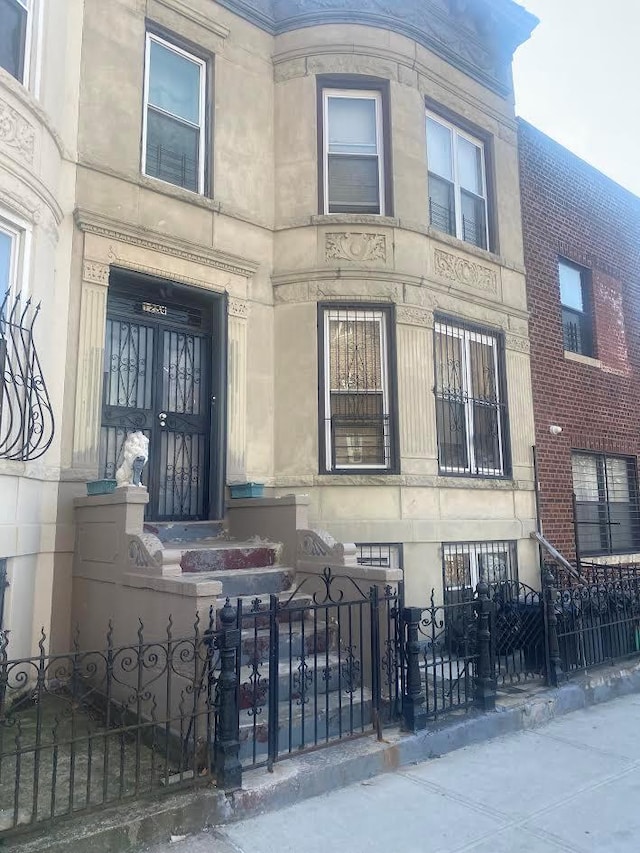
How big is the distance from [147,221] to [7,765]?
5708 mm

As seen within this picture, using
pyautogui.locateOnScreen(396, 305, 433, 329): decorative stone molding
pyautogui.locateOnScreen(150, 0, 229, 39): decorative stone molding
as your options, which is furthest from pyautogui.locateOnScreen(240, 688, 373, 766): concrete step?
pyautogui.locateOnScreen(150, 0, 229, 39): decorative stone molding

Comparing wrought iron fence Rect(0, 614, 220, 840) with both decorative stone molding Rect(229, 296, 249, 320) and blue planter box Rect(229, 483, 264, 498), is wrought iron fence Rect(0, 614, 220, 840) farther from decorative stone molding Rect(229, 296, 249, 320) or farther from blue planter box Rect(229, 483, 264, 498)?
decorative stone molding Rect(229, 296, 249, 320)

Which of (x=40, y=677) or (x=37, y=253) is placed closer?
(x=40, y=677)

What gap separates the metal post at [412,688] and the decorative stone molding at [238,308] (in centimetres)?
454

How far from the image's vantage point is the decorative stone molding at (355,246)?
29.1ft

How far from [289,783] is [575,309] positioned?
10.2 m

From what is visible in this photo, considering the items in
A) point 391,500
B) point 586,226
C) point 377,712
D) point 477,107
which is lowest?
point 377,712

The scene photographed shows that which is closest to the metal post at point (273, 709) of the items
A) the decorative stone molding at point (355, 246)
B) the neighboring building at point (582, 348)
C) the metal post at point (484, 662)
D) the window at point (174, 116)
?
the metal post at point (484, 662)

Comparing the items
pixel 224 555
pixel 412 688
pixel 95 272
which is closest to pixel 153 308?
pixel 95 272

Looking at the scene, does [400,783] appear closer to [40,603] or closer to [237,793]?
[237,793]

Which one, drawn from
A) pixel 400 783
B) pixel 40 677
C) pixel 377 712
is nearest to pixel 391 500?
pixel 377 712

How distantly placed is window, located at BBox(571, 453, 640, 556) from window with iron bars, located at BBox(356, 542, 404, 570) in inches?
160

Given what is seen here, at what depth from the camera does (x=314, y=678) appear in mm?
4887

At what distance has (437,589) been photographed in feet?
28.0
